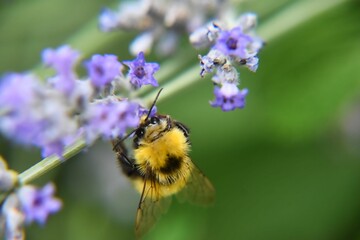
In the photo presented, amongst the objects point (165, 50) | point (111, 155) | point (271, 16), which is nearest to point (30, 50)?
point (111, 155)

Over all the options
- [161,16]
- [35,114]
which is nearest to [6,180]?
[35,114]

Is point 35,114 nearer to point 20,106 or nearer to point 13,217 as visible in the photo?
point 20,106

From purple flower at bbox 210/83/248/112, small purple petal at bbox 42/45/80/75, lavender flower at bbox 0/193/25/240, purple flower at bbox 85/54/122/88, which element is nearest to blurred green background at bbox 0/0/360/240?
purple flower at bbox 210/83/248/112

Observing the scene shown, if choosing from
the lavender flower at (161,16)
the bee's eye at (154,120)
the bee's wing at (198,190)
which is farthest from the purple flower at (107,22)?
the bee's wing at (198,190)

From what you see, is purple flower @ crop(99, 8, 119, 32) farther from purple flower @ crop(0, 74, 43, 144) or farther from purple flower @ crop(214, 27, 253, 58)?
purple flower @ crop(0, 74, 43, 144)

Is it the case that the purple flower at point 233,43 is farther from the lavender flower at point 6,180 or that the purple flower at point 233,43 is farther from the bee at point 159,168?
the lavender flower at point 6,180
